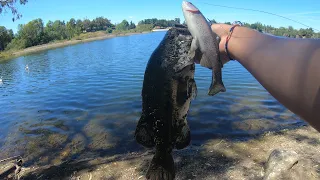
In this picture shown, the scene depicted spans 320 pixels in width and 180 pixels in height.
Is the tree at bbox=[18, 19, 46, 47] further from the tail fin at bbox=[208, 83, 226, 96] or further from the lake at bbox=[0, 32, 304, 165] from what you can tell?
the tail fin at bbox=[208, 83, 226, 96]

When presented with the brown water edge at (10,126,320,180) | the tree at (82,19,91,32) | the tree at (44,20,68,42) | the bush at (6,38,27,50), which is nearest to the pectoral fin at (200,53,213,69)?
the brown water edge at (10,126,320,180)

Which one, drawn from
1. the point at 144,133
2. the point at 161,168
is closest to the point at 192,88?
the point at 144,133

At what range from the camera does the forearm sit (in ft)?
3.80

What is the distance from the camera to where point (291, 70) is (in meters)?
1.27

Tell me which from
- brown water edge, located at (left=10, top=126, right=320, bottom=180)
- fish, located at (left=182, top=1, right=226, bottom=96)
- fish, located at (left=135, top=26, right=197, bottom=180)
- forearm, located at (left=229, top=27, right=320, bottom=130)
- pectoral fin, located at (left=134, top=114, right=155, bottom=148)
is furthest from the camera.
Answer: brown water edge, located at (left=10, top=126, right=320, bottom=180)

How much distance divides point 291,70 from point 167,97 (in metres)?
2.01

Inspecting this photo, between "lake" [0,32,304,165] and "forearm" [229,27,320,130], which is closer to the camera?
"forearm" [229,27,320,130]

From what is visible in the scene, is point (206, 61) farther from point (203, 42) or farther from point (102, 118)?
point (102, 118)

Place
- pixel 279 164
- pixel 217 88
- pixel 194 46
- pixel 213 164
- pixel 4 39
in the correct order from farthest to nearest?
1. pixel 4 39
2. pixel 213 164
3. pixel 279 164
4. pixel 217 88
5. pixel 194 46

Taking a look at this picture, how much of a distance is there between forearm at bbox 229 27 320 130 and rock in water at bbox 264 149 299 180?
4732 mm

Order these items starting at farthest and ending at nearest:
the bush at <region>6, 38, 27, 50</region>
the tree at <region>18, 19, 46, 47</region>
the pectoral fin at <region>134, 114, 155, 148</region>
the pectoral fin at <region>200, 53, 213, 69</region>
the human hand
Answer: the tree at <region>18, 19, 46, 47</region> → the bush at <region>6, 38, 27, 50</region> → the pectoral fin at <region>134, 114, 155, 148</region> → the pectoral fin at <region>200, 53, 213, 69</region> → the human hand

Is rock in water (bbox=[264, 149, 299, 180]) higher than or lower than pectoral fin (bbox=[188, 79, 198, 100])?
lower

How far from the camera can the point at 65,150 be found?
9.27 metres

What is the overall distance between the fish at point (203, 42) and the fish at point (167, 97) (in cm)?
17
